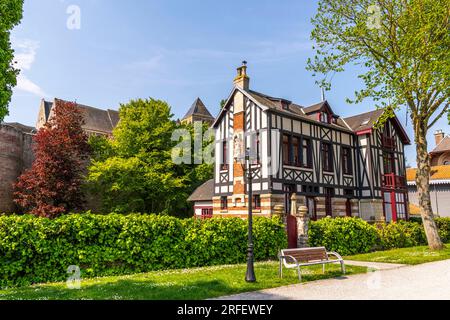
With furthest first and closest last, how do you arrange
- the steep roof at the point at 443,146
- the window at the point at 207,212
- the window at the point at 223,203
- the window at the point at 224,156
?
1. the steep roof at the point at 443,146
2. the window at the point at 207,212
3. the window at the point at 224,156
4. the window at the point at 223,203

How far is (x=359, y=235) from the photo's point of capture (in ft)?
49.5

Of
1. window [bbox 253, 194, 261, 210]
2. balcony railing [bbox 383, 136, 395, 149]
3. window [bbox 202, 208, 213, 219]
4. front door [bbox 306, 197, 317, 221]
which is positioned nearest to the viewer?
window [bbox 253, 194, 261, 210]

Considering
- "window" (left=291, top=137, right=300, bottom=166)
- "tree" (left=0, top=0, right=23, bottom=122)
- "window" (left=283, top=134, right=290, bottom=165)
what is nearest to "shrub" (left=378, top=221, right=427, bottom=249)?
"window" (left=291, top=137, right=300, bottom=166)

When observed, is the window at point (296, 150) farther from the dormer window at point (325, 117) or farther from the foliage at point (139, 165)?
the foliage at point (139, 165)

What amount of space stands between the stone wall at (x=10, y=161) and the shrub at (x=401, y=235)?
74.7 ft

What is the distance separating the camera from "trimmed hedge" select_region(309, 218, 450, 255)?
13898 millimetres

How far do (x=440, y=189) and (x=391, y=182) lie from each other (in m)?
10.2

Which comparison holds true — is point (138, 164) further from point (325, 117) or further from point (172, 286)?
point (172, 286)

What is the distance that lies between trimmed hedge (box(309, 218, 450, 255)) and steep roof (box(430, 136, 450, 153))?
2165 centimetres

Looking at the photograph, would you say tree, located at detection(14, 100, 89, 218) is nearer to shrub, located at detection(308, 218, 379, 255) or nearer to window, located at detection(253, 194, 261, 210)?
window, located at detection(253, 194, 261, 210)

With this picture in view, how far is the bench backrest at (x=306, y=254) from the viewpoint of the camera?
8.69 m

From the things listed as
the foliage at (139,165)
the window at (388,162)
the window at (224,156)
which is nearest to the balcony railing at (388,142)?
the window at (388,162)

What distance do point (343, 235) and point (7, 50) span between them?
15.9m
